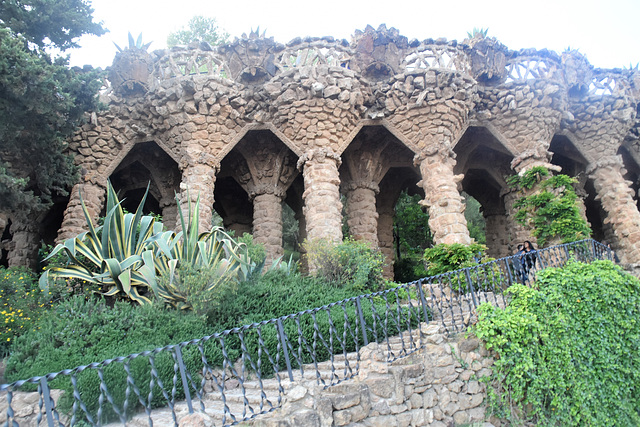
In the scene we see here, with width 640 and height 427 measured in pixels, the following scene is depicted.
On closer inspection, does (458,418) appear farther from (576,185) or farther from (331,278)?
(576,185)

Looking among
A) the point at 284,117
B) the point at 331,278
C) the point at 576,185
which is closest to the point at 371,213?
the point at 284,117

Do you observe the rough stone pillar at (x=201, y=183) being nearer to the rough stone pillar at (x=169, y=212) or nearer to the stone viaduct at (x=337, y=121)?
the stone viaduct at (x=337, y=121)

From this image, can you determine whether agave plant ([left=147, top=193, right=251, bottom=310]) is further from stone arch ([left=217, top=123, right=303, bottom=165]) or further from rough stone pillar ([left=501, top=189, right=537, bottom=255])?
rough stone pillar ([left=501, top=189, right=537, bottom=255])

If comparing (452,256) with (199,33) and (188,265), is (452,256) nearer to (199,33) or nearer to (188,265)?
(188,265)

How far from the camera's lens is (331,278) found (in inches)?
266

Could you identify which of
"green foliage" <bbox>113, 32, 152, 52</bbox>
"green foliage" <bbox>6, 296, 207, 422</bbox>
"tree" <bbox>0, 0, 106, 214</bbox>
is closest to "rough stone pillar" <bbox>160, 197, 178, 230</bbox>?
"tree" <bbox>0, 0, 106, 214</bbox>

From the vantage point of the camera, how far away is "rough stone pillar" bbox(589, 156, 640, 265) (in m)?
9.93

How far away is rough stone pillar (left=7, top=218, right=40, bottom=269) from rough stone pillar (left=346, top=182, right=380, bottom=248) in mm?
8095

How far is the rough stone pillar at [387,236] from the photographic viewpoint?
1182cm

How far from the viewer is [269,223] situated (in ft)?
33.7

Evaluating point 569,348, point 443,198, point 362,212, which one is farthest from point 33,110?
point 569,348

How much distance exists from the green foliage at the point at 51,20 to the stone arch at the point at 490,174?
985 cm

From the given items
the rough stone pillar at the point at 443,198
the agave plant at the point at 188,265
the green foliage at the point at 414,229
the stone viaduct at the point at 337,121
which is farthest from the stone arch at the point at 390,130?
the green foliage at the point at 414,229

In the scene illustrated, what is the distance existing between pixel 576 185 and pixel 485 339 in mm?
10813
